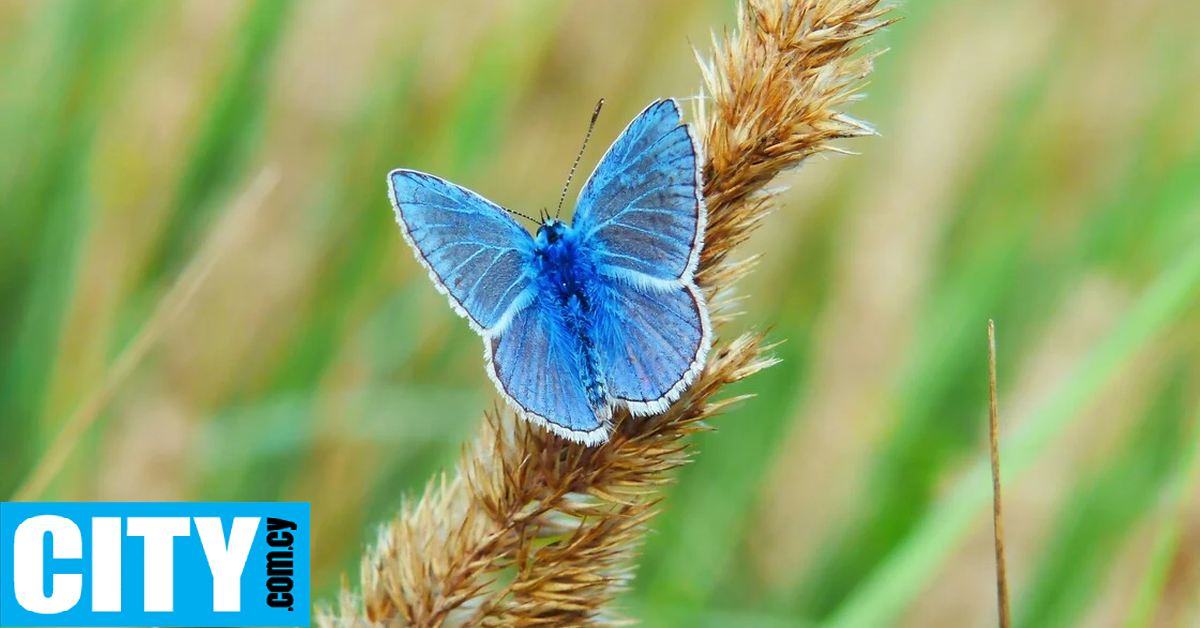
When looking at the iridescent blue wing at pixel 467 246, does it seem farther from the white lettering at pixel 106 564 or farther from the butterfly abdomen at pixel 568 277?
the white lettering at pixel 106 564

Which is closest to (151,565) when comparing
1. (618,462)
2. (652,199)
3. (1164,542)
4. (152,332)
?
(152,332)

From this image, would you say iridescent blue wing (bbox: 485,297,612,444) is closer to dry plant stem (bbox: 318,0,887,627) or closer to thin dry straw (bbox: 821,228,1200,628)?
dry plant stem (bbox: 318,0,887,627)

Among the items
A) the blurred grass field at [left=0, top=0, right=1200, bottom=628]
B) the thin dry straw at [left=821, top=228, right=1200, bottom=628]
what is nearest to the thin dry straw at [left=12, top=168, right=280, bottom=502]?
the blurred grass field at [left=0, top=0, right=1200, bottom=628]

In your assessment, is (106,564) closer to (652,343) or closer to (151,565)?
(151,565)

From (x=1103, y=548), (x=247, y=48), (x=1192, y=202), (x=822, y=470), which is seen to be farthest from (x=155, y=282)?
(x=1192, y=202)

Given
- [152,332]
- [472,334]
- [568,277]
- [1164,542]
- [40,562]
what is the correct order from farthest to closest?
[472,334] < [40,562] < [568,277] < [152,332] < [1164,542]

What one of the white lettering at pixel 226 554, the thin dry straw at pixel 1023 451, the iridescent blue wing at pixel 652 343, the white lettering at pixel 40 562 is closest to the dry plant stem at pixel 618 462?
the iridescent blue wing at pixel 652 343
